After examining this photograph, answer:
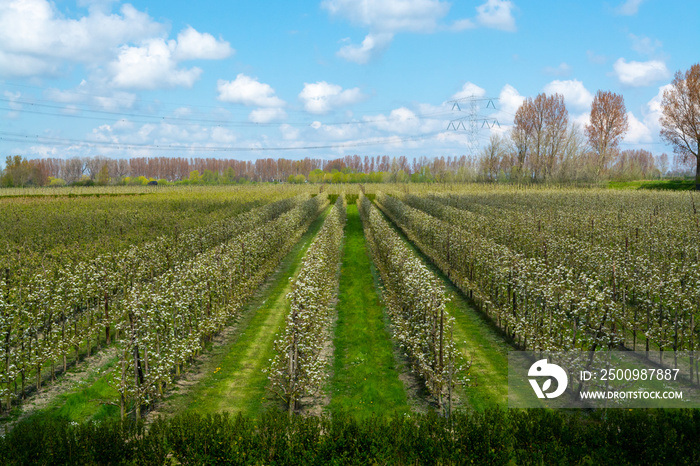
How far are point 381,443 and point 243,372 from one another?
644 centimetres

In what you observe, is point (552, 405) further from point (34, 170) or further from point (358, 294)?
point (34, 170)

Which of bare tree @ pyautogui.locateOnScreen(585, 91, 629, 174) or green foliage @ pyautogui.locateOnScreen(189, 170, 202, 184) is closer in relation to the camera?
bare tree @ pyautogui.locateOnScreen(585, 91, 629, 174)

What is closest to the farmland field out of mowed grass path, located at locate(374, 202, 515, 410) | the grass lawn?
mowed grass path, located at locate(374, 202, 515, 410)

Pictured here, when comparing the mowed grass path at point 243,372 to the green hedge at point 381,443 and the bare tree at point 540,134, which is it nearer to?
the green hedge at point 381,443

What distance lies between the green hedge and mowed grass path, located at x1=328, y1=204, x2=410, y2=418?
1.24 metres

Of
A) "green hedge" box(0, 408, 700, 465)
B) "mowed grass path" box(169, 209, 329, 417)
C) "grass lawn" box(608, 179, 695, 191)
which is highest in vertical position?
"grass lawn" box(608, 179, 695, 191)

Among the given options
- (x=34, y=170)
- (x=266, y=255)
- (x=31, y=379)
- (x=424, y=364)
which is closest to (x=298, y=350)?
(x=424, y=364)

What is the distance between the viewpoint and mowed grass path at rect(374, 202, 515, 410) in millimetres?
11406

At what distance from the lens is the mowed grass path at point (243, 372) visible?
11.2 m

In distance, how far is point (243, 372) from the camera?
43.1 feet

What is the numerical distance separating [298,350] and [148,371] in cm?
357

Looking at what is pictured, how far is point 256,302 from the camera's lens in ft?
66.4

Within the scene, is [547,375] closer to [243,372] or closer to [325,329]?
[325,329]

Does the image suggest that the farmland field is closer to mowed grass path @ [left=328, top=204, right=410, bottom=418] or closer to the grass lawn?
mowed grass path @ [left=328, top=204, right=410, bottom=418]
